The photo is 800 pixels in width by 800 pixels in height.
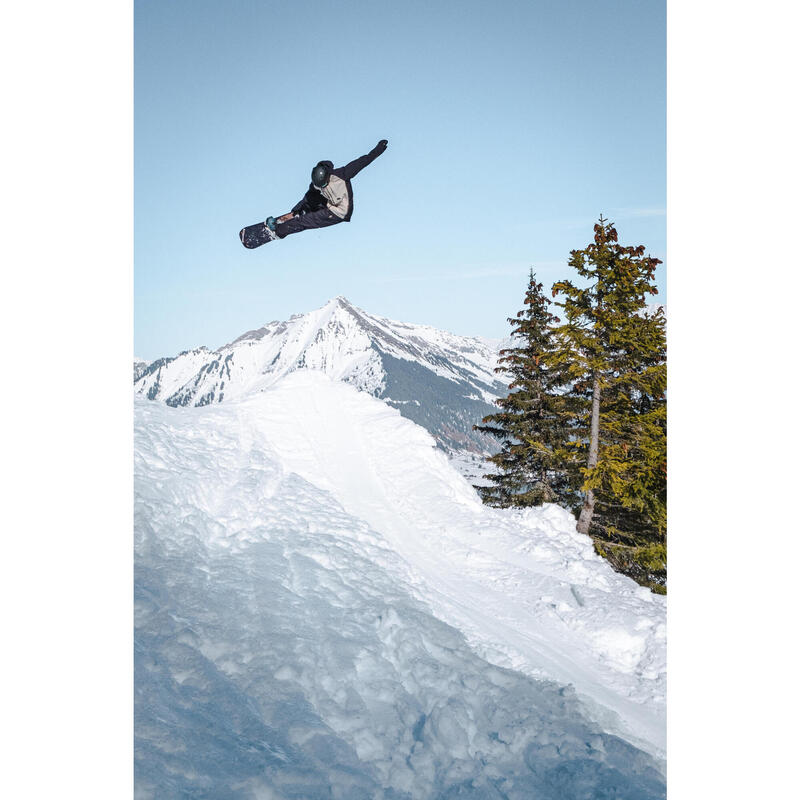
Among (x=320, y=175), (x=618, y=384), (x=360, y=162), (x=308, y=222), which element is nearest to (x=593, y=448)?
(x=618, y=384)

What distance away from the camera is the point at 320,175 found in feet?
18.1

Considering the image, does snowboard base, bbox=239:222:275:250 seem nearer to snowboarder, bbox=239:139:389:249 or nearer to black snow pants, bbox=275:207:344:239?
snowboarder, bbox=239:139:389:249

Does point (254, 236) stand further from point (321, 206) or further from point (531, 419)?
point (531, 419)

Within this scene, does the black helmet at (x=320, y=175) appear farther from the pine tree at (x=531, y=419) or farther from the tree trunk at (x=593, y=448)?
the pine tree at (x=531, y=419)

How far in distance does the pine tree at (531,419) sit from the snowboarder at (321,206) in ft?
31.1

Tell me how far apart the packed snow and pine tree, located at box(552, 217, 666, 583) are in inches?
129

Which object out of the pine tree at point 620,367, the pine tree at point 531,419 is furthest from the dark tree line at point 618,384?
the pine tree at point 531,419

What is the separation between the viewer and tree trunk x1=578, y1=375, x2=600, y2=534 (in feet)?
38.1

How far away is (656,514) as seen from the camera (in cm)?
1166

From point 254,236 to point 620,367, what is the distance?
8757 millimetres
